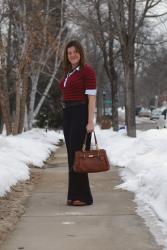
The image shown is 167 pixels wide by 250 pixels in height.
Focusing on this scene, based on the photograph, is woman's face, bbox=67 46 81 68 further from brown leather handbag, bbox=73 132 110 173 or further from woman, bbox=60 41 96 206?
brown leather handbag, bbox=73 132 110 173

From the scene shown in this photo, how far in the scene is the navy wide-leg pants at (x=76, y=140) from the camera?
24.7 feet

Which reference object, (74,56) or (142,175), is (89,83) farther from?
(142,175)

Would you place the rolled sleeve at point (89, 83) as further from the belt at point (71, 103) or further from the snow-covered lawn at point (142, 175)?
the snow-covered lawn at point (142, 175)

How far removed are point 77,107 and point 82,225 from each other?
66.0 inches

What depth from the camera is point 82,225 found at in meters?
6.48

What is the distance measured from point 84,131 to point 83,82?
2.03ft

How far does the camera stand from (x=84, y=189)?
7695mm

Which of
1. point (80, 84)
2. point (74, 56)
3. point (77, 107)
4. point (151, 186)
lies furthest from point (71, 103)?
point (151, 186)

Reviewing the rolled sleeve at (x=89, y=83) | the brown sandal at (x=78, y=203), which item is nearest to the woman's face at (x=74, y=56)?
the rolled sleeve at (x=89, y=83)

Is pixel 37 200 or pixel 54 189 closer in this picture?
pixel 37 200

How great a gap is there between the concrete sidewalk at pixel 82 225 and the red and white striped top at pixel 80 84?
1427mm

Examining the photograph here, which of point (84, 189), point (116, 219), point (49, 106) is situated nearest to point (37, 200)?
point (84, 189)

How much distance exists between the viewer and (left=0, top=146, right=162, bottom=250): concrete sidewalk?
18.5ft

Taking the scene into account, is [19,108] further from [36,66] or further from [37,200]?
[37,200]
